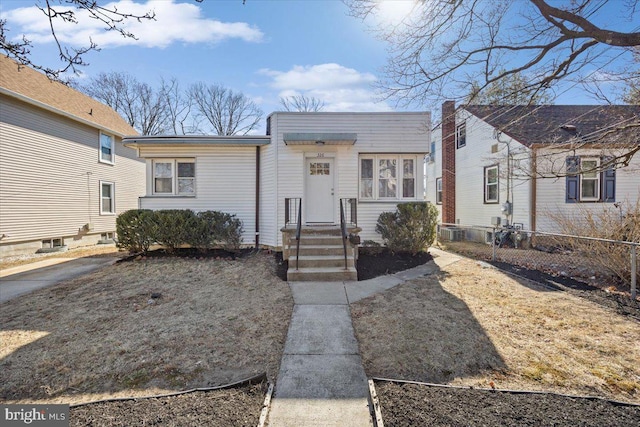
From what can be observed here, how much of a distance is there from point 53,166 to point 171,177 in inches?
215

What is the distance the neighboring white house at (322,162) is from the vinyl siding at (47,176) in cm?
436

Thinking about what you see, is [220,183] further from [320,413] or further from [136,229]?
Result: [320,413]

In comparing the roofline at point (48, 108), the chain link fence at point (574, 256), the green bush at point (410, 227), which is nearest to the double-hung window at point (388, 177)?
the green bush at point (410, 227)

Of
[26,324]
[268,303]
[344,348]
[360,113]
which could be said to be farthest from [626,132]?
[26,324]

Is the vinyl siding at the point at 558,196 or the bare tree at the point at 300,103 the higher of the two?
the bare tree at the point at 300,103

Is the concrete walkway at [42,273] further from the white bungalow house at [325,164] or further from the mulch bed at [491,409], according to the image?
the mulch bed at [491,409]

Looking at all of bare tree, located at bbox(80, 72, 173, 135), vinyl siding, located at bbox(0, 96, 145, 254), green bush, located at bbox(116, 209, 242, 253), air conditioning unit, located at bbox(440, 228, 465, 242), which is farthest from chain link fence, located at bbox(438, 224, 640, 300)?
bare tree, located at bbox(80, 72, 173, 135)

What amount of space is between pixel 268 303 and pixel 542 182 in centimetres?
1006

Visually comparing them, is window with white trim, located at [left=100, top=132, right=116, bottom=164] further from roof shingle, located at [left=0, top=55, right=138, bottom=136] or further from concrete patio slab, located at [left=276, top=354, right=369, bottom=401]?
concrete patio slab, located at [left=276, top=354, right=369, bottom=401]

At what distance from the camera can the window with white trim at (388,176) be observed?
8.83m

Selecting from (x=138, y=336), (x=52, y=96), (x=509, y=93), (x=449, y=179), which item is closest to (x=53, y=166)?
(x=52, y=96)

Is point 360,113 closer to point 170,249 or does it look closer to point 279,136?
point 279,136

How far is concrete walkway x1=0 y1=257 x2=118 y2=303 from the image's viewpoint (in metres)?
6.07

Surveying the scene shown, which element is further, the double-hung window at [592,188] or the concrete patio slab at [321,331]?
the double-hung window at [592,188]
